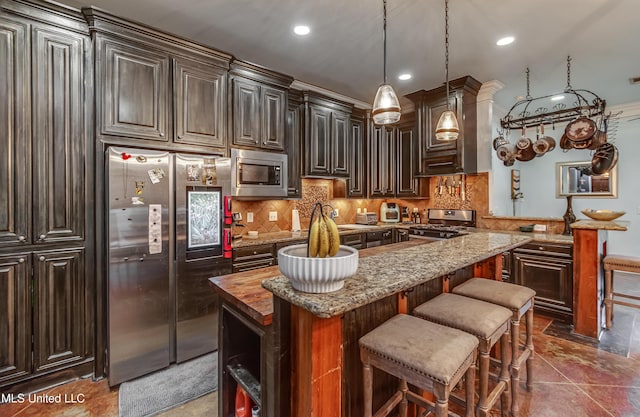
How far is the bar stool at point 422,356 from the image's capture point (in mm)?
1079

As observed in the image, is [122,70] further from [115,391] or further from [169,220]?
[115,391]

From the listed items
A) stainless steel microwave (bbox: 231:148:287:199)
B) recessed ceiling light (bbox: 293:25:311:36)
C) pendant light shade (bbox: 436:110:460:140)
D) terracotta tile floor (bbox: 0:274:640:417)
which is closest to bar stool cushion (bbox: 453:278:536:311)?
terracotta tile floor (bbox: 0:274:640:417)

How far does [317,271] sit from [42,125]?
7.89 ft

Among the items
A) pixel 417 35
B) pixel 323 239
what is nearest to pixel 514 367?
pixel 323 239

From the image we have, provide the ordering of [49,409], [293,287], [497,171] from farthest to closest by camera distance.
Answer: [497,171] → [49,409] → [293,287]

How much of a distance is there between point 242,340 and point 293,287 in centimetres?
80

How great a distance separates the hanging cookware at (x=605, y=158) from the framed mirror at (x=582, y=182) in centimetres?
226

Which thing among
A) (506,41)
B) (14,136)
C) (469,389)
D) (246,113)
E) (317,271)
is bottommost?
(469,389)

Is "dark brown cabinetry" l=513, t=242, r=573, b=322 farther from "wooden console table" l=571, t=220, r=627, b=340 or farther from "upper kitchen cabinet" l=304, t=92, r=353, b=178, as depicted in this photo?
"upper kitchen cabinet" l=304, t=92, r=353, b=178

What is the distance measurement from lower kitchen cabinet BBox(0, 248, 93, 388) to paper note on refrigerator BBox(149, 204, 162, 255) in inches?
18.9

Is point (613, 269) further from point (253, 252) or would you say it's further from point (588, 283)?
point (253, 252)

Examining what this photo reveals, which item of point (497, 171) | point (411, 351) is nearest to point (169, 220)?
point (411, 351)

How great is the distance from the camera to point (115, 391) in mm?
2166

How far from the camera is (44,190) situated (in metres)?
2.13
